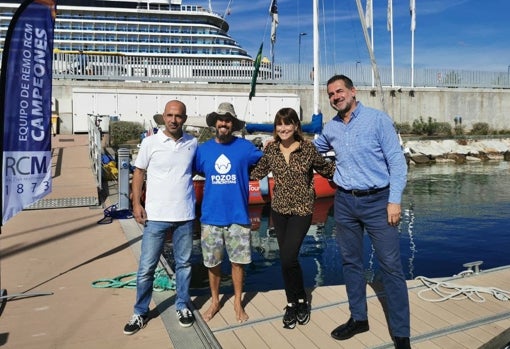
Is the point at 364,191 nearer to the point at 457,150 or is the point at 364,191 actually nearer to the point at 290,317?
the point at 290,317

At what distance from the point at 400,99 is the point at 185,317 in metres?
31.4

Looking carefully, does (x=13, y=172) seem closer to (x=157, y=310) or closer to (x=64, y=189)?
(x=157, y=310)

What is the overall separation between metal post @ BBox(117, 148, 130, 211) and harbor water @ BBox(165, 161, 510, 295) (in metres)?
1.40

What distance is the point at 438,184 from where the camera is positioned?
1853cm

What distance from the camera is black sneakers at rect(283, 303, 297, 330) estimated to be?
13.5ft

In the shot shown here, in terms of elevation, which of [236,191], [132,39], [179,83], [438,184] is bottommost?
[438,184]

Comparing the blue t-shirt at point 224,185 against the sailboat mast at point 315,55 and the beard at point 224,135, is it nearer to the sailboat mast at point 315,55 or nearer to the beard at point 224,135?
the beard at point 224,135

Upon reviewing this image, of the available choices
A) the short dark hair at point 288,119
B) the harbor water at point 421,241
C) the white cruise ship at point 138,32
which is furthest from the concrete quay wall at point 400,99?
the white cruise ship at point 138,32

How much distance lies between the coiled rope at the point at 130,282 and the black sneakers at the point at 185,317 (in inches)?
36.4

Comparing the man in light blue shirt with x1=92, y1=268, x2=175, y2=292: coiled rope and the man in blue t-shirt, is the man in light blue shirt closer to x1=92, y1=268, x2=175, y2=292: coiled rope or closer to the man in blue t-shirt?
the man in blue t-shirt

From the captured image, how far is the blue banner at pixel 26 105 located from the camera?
4.24 meters

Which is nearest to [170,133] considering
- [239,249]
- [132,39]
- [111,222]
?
[239,249]

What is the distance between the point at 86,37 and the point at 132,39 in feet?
19.5

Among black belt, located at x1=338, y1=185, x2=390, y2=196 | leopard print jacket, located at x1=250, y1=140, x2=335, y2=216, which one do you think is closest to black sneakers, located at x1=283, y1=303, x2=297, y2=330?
leopard print jacket, located at x1=250, y1=140, x2=335, y2=216
